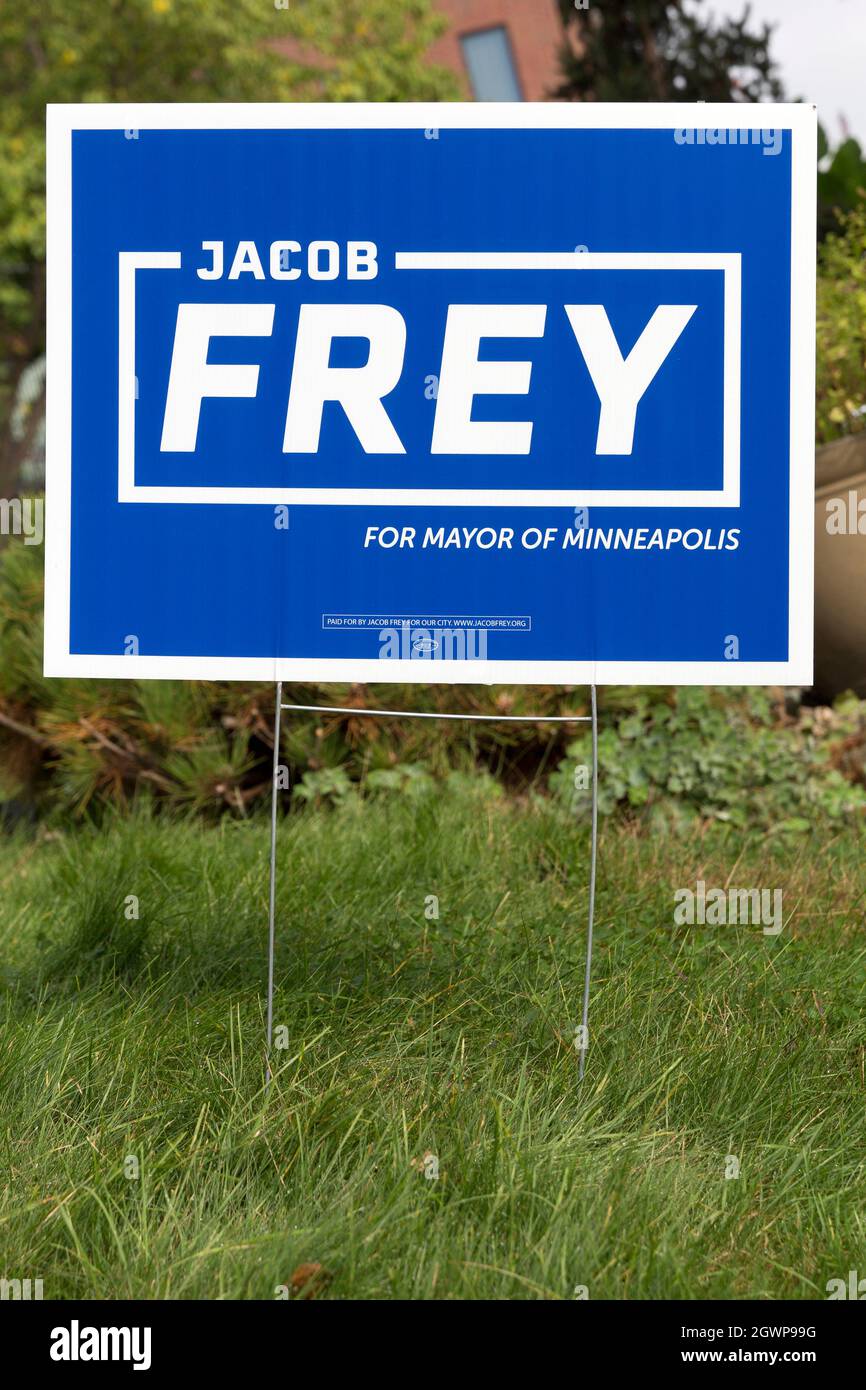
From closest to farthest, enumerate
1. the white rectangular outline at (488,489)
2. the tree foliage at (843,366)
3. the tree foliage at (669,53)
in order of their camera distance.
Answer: the white rectangular outline at (488,489) → the tree foliage at (843,366) → the tree foliage at (669,53)

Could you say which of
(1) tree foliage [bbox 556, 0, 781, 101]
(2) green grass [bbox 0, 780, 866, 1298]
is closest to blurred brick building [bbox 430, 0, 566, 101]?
(1) tree foliage [bbox 556, 0, 781, 101]

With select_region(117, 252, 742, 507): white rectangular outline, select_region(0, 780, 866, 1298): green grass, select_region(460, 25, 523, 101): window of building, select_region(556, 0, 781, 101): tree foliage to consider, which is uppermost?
select_region(460, 25, 523, 101): window of building

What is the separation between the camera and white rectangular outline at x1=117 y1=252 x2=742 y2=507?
10.7 ft

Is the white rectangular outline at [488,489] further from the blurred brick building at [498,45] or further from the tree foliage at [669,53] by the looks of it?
the blurred brick building at [498,45]

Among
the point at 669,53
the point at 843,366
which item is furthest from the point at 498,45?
the point at 843,366

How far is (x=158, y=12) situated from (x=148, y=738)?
34.5 ft

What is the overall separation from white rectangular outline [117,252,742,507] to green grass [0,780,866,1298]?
1225 mm

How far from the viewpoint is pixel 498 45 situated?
20.1 metres

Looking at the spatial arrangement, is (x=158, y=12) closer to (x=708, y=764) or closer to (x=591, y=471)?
(x=708, y=764)

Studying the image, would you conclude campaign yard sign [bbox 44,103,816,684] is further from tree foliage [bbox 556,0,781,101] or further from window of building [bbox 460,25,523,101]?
window of building [bbox 460,25,523,101]

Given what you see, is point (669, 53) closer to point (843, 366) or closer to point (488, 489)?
point (843, 366)

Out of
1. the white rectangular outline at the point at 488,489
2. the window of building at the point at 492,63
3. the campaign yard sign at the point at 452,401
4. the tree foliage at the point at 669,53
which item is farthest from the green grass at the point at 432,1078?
the window of building at the point at 492,63

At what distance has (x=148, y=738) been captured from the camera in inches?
228

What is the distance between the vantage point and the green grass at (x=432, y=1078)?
2.63 meters
